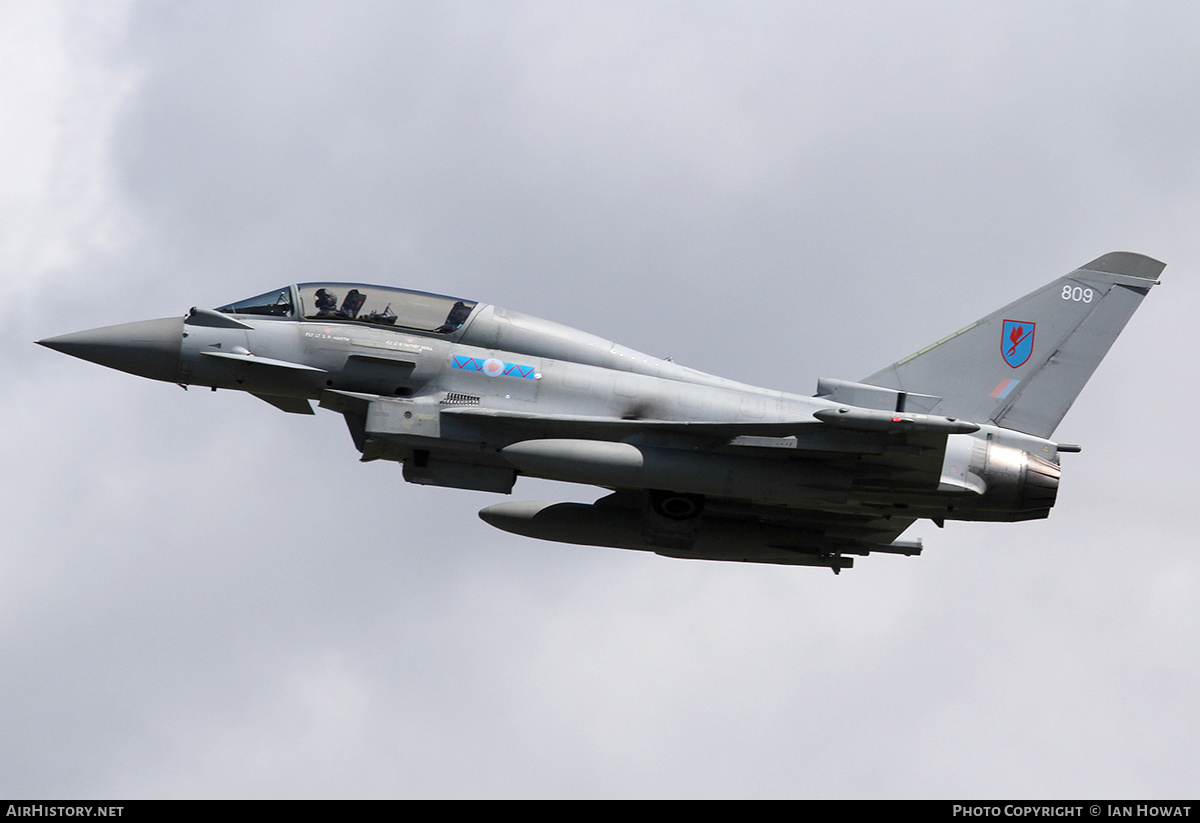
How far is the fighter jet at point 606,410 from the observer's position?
1855cm

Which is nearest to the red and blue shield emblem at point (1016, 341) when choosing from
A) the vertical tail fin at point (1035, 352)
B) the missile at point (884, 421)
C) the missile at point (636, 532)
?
the vertical tail fin at point (1035, 352)

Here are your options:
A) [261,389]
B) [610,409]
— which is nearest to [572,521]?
[610,409]

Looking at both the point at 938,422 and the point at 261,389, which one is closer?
the point at 938,422

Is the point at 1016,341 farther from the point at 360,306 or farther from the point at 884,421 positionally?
the point at 360,306

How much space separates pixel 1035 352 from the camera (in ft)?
67.7

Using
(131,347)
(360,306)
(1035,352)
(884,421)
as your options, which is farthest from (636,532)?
(131,347)

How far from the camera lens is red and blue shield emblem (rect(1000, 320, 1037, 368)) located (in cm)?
2058

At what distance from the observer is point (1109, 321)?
20812 mm

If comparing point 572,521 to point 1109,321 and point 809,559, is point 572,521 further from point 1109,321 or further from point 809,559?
point 1109,321

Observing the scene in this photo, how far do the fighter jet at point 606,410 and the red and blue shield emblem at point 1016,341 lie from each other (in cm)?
6

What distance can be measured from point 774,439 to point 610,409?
2267 millimetres

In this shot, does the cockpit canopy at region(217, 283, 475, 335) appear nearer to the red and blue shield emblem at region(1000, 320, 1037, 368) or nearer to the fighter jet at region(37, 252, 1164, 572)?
the fighter jet at region(37, 252, 1164, 572)

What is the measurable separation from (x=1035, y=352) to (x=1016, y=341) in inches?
12.5
